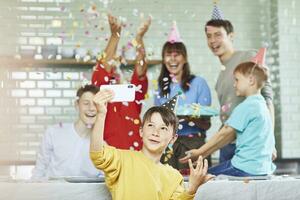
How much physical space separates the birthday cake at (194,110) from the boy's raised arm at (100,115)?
139 centimetres

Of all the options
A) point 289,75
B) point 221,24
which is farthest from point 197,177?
point 289,75

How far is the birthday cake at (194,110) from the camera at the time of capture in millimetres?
3580

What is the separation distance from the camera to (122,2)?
5.84 m

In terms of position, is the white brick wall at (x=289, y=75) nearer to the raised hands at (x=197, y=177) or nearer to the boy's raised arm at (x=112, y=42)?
the boy's raised arm at (x=112, y=42)

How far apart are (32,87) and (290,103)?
7.33ft

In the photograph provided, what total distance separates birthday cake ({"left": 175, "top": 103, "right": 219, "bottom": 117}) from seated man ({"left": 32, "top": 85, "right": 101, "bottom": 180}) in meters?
0.46

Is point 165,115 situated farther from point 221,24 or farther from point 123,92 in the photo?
point 221,24

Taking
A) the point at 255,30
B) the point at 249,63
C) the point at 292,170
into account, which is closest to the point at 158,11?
the point at 255,30

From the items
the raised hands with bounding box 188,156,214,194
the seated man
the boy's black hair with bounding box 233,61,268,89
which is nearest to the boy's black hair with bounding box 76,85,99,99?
the seated man

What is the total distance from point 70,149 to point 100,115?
3.88 ft

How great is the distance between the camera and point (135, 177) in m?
2.29

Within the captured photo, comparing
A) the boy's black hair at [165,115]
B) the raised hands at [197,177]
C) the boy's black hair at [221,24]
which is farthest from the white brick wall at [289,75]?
the raised hands at [197,177]

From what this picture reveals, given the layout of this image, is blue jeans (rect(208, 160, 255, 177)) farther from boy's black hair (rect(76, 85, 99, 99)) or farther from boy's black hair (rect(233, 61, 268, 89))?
boy's black hair (rect(76, 85, 99, 99))

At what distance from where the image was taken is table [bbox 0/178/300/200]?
2.34 metres
